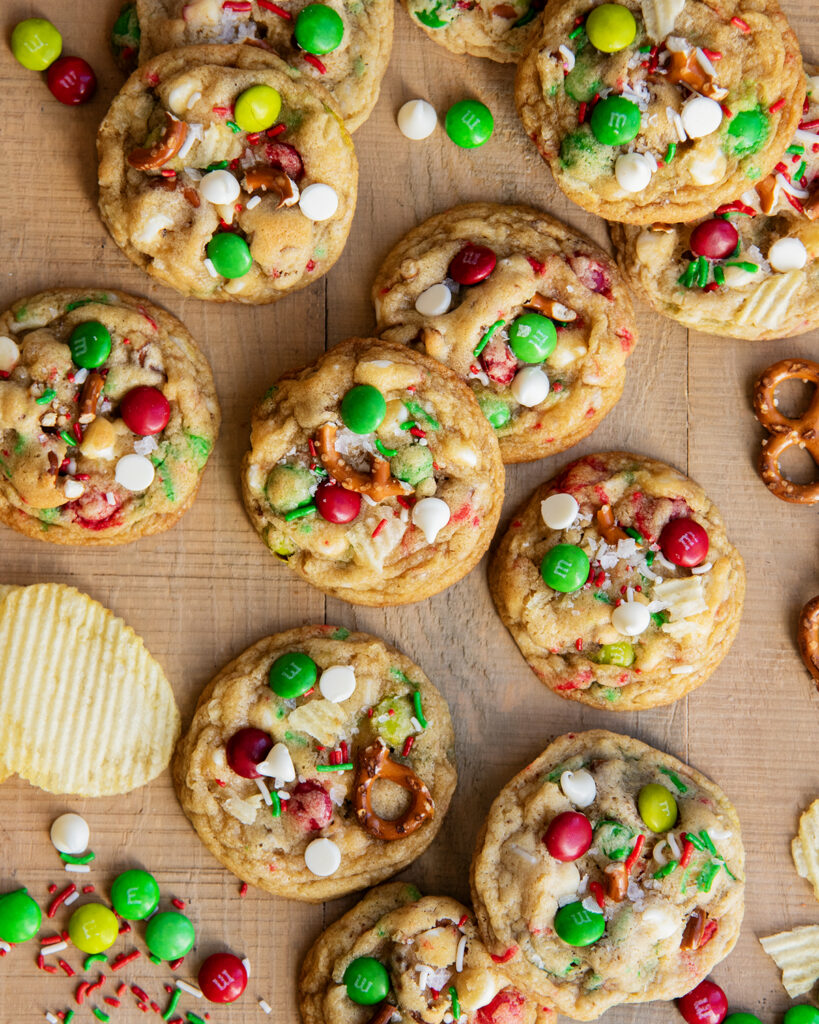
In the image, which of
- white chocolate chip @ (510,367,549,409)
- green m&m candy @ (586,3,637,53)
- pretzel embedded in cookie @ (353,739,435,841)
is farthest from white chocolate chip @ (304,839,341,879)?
green m&m candy @ (586,3,637,53)

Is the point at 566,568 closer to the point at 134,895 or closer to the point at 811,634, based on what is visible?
the point at 811,634

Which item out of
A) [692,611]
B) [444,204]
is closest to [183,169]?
[444,204]

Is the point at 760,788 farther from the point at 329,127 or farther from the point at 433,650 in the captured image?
the point at 329,127

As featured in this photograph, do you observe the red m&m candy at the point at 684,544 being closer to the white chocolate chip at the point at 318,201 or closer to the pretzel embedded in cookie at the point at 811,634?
the pretzel embedded in cookie at the point at 811,634

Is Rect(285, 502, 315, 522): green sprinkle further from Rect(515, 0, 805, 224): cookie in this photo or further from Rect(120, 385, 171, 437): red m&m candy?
Rect(515, 0, 805, 224): cookie

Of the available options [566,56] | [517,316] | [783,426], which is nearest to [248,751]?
[517,316]

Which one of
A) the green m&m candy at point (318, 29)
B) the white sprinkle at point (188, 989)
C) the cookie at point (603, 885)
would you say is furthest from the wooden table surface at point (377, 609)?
the green m&m candy at point (318, 29)
